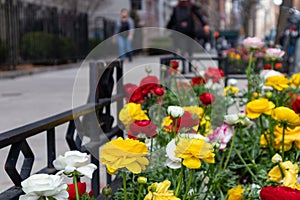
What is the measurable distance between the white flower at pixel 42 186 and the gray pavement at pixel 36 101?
1.33 meters

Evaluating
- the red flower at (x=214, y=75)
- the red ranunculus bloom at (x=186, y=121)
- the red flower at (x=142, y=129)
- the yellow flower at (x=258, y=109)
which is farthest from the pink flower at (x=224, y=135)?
the red flower at (x=214, y=75)

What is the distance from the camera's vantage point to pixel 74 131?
105 inches

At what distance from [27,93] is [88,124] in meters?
7.42

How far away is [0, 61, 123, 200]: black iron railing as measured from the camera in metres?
1.83

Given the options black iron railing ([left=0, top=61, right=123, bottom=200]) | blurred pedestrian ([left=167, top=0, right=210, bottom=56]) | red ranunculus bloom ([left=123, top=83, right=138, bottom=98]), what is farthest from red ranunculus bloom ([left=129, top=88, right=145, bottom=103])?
blurred pedestrian ([left=167, top=0, right=210, bottom=56])

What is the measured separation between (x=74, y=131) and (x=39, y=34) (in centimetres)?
1509

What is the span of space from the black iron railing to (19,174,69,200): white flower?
0.39 metres

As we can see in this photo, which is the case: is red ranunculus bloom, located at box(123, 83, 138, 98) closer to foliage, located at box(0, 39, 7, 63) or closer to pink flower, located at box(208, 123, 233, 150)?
pink flower, located at box(208, 123, 233, 150)

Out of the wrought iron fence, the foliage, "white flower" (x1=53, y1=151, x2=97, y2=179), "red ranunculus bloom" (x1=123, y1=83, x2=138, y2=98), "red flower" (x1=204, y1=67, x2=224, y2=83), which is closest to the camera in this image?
"white flower" (x1=53, y1=151, x2=97, y2=179)

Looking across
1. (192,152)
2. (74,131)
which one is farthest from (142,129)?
(74,131)

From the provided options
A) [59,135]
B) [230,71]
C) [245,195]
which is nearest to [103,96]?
[245,195]

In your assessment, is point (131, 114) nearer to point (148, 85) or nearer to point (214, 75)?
point (148, 85)

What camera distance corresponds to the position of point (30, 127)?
6.48ft

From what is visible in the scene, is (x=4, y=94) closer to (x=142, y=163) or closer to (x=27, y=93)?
(x=27, y=93)
